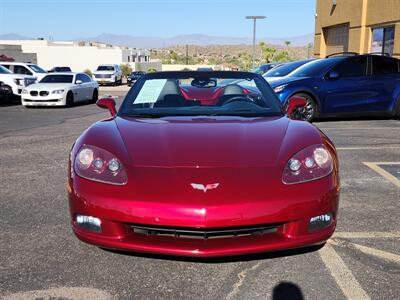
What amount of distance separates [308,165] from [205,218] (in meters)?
0.86

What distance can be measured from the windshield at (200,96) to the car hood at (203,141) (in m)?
0.30

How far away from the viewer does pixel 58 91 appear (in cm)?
1590

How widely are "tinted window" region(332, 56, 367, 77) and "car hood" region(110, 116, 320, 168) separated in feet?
23.1

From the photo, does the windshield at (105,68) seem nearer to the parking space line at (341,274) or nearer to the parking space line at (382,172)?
the parking space line at (382,172)

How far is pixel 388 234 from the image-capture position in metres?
3.83

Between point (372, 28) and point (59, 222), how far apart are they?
1905 cm

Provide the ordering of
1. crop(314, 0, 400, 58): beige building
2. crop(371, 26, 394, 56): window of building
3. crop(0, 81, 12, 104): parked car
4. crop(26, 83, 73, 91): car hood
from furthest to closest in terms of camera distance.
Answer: crop(371, 26, 394, 56): window of building < crop(314, 0, 400, 58): beige building < crop(0, 81, 12, 104): parked car < crop(26, 83, 73, 91): car hood

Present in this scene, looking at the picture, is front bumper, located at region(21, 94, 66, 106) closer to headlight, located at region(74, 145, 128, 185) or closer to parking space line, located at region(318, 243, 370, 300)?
headlight, located at region(74, 145, 128, 185)

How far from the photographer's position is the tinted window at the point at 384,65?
10586mm

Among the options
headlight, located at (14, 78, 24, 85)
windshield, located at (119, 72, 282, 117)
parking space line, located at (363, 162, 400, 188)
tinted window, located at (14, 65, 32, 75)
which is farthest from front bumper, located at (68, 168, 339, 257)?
tinted window, located at (14, 65, 32, 75)

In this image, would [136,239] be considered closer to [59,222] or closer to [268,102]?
[59,222]

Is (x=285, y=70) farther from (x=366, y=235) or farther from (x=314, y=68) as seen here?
(x=366, y=235)

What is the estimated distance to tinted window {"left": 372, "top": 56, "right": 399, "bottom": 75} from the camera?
34.7 feet

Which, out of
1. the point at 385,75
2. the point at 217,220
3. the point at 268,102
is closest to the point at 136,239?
the point at 217,220
